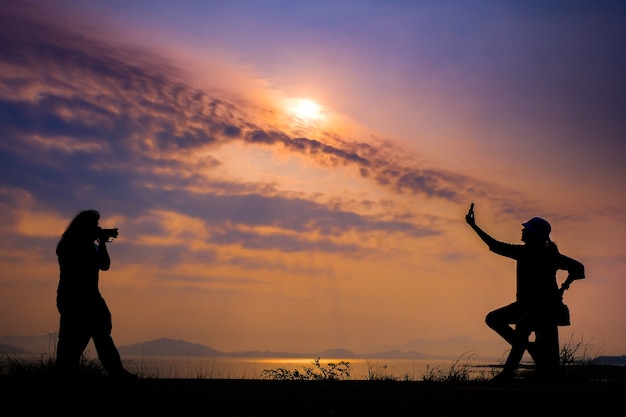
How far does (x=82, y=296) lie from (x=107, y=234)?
0.98 meters

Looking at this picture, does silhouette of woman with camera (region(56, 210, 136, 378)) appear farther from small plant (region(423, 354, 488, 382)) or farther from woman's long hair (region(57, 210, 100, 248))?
small plant (region(423, 354, 488, 382))

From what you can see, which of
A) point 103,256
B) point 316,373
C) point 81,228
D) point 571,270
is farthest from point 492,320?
point 81,228

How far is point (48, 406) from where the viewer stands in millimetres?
6133

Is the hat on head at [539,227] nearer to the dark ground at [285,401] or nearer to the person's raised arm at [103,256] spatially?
the dark ground at [285,401]

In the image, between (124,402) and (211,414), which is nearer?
(211,414)

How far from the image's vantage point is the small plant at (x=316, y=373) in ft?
45.9

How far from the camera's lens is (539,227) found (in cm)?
1148

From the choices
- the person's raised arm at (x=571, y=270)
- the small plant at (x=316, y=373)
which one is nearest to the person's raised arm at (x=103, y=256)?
the small plant at (x=316, y=373)

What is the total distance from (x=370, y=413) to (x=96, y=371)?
27.5ft

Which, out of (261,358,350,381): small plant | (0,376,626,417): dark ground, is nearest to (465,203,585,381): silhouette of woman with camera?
→ (0,376,626,417): dark ground

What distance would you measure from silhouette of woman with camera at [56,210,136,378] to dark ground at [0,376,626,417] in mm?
2816

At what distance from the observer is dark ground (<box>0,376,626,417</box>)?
6.10m

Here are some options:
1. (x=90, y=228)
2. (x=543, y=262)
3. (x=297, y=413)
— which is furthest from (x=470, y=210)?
(x=297, y=413)

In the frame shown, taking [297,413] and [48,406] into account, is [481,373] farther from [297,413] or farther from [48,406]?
[48,406]
